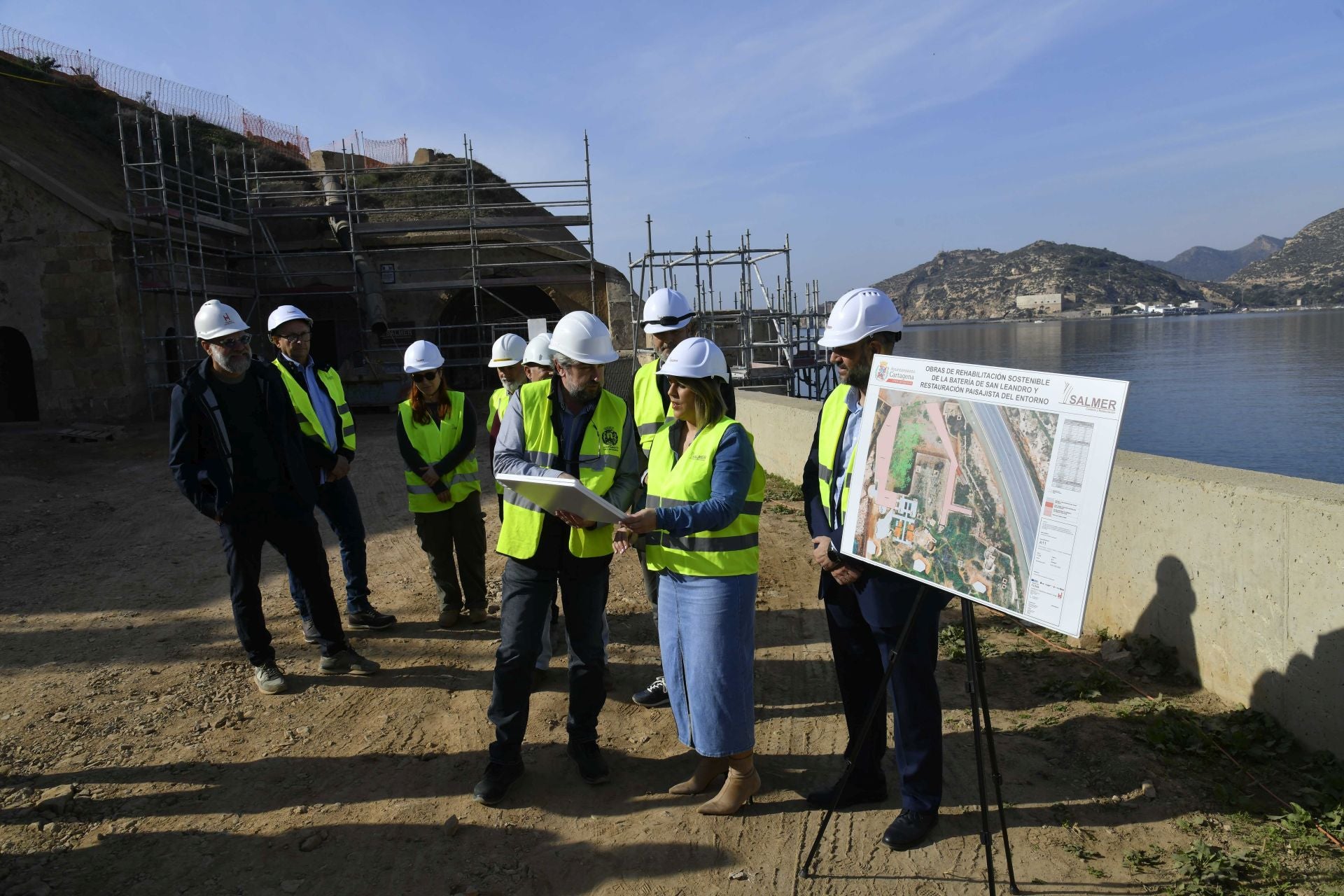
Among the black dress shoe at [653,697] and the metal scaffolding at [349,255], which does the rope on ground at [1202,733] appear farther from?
the metal scaffolding at [349,255]

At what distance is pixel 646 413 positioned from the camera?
4.71m

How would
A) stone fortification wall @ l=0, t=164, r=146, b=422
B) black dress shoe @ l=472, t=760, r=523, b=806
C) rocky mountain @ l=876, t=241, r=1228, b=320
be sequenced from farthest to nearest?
1. rocky mountain @ l=876, t=241, r=1228, b=320
2. stone fortification wall @ l=0, t=164, r=146, b=422
3. black dress shoe @ l=472, t=760, r=523, b=806

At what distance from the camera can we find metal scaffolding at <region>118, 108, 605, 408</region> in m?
17.6

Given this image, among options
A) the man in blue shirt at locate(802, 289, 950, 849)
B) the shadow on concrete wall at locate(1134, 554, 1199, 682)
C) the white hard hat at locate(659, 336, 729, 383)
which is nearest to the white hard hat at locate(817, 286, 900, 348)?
the man in blue shirt at locate(802, 289, 950, 849)

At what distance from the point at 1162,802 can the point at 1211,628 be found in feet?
3.72

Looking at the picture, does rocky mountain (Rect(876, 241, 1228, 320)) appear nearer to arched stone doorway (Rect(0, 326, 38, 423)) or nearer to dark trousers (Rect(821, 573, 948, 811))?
arched stone doorway (Rect(0, 326, 38, 423))

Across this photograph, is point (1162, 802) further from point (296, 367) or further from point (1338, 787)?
point (296, 367)

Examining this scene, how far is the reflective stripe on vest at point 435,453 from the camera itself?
5656mm

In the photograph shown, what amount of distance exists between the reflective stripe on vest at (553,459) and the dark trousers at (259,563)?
5.62 feet

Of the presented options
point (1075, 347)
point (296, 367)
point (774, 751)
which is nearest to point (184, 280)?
point (296, 367)

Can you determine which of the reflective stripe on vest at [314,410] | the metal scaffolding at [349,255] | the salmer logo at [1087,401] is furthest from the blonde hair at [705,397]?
the metal scaffolding at [349,255]

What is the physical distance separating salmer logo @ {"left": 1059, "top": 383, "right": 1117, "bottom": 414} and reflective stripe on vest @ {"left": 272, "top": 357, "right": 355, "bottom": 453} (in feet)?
13.7

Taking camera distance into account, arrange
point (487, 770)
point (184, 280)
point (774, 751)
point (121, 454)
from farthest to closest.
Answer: point (184, 280) < point (121, 454) < point (774, 751) < point (487, 770)

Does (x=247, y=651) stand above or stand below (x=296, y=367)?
below
